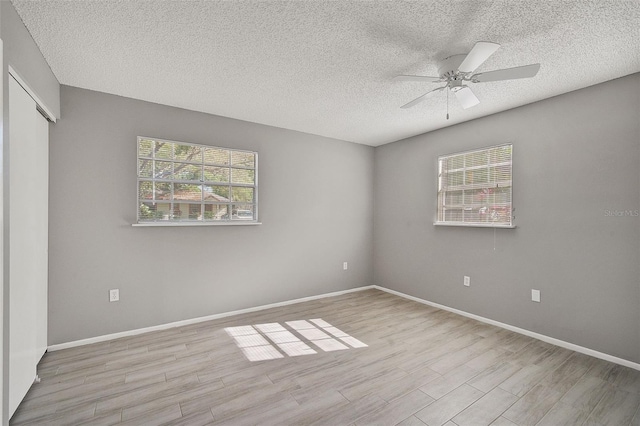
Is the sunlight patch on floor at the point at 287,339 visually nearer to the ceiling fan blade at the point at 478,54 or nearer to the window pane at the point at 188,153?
the window pane at the point at 188,153

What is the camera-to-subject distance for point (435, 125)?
12.5ft

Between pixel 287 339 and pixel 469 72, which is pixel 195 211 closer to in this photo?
pixel 287 339

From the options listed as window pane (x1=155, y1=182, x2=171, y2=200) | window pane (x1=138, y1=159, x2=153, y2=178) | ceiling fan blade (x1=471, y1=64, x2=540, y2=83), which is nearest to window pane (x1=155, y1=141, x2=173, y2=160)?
window pane (x1=138, y1=159, x2=153, y2=178)

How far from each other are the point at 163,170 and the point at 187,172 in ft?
0.80

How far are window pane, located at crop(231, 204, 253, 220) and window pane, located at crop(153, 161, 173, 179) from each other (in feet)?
2.67

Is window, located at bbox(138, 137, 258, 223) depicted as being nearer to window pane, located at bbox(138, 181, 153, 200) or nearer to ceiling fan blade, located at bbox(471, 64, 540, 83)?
window pane, located at bbox(138, 181, 153, 200)

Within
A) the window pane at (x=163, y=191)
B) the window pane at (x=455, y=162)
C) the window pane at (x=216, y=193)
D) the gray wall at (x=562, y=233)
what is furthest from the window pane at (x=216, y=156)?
the window pane at (x=455, y=162)

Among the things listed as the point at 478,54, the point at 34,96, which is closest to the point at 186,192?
the point at 34,96

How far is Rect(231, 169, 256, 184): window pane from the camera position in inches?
143

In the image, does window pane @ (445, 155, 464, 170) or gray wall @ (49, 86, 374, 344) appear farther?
window pane @ (445, 155, 464, 170)

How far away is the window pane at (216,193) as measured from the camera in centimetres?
346

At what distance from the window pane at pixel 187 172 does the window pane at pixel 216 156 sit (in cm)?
16

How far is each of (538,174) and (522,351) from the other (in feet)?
5.76

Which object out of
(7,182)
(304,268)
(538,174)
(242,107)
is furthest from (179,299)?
(538,174)
